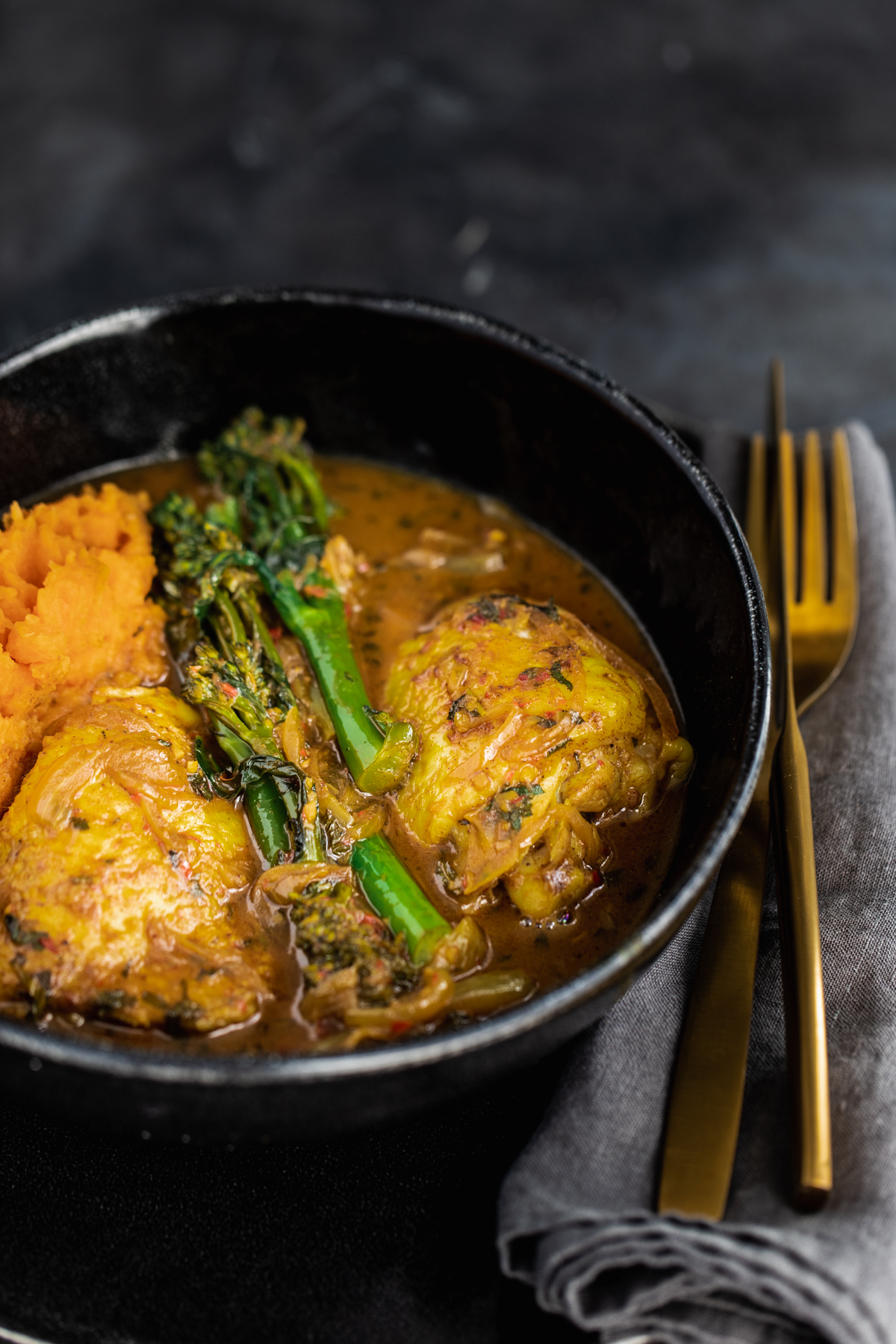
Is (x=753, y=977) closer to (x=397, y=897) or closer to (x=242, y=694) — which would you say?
(x=397, y=897)

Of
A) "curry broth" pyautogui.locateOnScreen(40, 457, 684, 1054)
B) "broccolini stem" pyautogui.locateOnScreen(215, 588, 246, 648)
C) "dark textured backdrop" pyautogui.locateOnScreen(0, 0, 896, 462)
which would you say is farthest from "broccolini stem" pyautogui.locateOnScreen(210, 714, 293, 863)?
"dark textured backdrop" pyautogui.locateOnScreen(0, 0, 896, 462)

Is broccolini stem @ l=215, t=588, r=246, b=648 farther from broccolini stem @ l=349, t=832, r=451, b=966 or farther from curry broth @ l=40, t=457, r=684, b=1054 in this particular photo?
broccolini stem @ l=349, t=832, r=451, b=966

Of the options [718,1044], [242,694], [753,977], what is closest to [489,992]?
[718,1044]

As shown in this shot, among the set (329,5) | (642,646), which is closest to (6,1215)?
(642,646)

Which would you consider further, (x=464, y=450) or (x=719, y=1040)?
(x=464, y=450)

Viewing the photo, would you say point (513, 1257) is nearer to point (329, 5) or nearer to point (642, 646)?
point (642, 646)

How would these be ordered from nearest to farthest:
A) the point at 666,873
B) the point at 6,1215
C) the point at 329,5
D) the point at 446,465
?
the point at 6,1215 < the point at 666,873 < the point at 446,465 < the point at 329,5

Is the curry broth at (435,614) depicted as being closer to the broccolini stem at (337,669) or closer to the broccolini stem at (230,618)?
the broccolini stem at (337,669)
